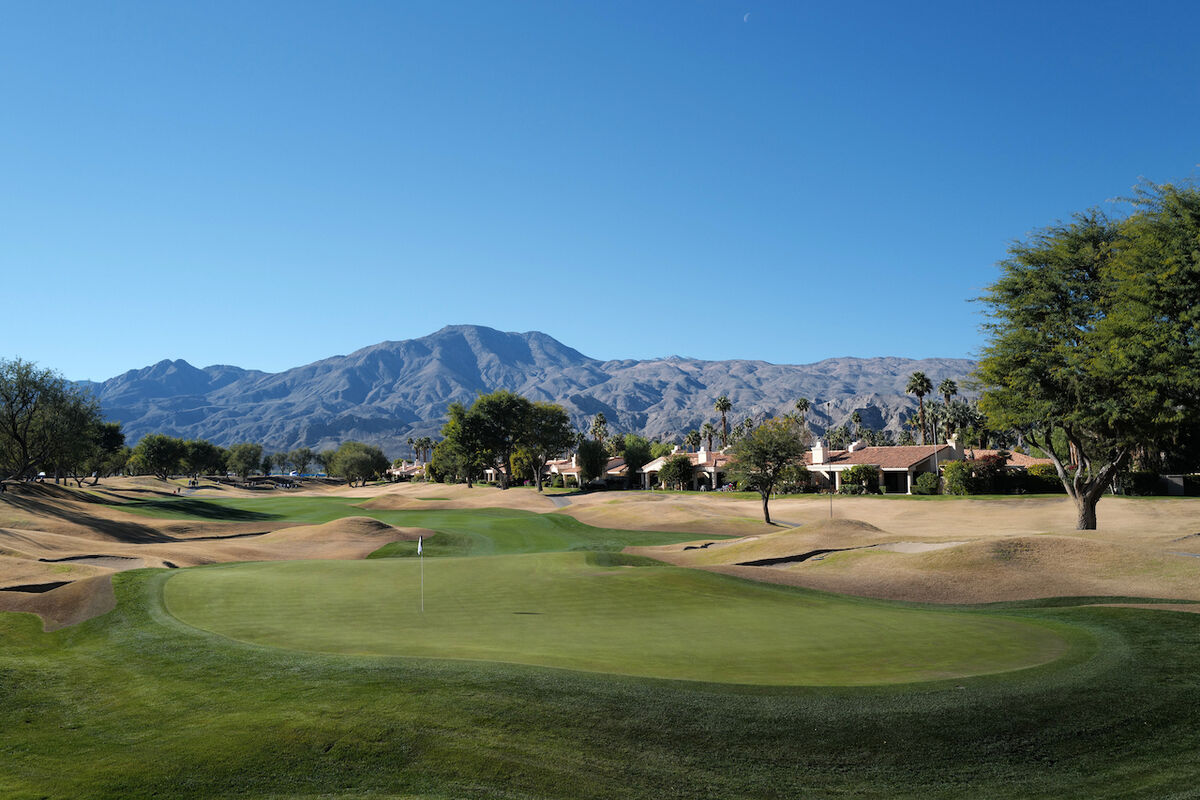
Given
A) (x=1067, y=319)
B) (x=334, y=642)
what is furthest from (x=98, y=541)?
(x=1067, y=319)

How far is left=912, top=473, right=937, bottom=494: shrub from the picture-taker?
2972 inches

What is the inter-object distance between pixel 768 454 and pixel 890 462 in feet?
150

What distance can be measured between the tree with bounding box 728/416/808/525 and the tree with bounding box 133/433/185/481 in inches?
5262

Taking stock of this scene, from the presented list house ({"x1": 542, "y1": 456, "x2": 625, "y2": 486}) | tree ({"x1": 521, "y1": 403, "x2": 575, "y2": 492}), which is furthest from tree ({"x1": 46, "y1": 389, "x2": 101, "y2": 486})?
house ({"x1": 542, "y1": 456, "x2": 625, "y2": 486})

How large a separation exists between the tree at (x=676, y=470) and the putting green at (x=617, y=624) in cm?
8519

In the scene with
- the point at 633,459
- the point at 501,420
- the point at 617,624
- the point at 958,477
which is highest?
the point at 501,420

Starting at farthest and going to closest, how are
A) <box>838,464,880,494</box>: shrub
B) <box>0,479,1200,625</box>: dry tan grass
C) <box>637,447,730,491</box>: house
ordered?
<box>637,447,730,491</box>: house
<box>838,464,880,494</box>: shrub
<box>0,479,1200,625</box>: dry tan grass

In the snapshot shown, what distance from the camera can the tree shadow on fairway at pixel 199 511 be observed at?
205 ft

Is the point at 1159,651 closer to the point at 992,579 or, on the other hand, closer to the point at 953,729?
the point at 953,729

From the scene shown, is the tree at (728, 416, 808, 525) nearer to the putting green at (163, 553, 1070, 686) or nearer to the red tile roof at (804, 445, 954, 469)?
the putting green at (163, 553, 1070, 686)

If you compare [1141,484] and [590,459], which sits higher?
[590,459]

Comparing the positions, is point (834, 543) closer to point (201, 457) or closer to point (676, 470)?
point (676, 470)

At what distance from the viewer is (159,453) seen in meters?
144

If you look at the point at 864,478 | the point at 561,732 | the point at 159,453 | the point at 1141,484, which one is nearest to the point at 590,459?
the point at 864,478
